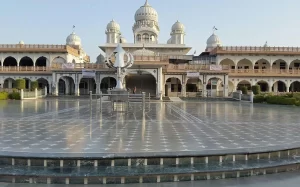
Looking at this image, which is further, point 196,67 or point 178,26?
point 178,26

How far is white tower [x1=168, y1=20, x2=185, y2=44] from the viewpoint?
180 ft

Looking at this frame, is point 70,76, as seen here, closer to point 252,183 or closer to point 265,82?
point 265,82

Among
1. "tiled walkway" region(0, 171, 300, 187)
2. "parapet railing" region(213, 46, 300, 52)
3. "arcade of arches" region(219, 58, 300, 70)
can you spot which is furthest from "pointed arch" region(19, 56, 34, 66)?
"tiled walkway" region(0, 171, 300, 187)

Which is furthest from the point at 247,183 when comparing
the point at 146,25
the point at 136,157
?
the point at 146,25

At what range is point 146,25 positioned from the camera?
53.7m

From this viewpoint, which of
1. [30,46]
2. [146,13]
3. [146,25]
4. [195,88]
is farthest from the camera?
[146,13]

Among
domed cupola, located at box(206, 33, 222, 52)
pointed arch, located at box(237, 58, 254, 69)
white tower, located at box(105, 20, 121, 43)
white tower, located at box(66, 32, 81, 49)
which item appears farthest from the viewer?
white tower, located at box(66, 32, 81, 49)

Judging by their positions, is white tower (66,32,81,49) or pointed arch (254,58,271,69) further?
white tower (66,32,81,49)

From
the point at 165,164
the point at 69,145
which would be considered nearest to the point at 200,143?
the point at 165,164

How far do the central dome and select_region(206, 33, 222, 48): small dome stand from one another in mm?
10963

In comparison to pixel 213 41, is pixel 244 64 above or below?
below

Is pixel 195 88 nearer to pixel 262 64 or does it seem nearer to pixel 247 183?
pixel 262 64

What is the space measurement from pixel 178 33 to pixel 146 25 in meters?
5.73

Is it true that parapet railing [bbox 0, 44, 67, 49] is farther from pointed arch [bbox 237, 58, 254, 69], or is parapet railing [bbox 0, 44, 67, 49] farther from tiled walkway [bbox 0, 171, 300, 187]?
tiled walkway [bbox 0, 171, 300, 187]
